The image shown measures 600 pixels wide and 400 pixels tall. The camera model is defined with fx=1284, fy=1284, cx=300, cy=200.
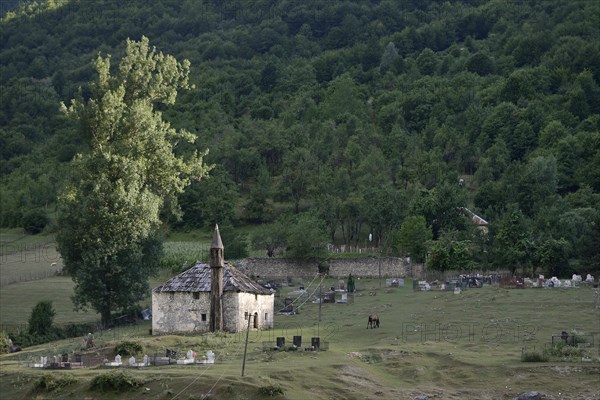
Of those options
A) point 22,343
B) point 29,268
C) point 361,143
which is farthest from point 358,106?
point 22,343

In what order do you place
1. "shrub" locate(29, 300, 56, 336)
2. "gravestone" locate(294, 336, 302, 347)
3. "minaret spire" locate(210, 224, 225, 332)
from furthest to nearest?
"shrub" locate(29, 300, 56, 336), "minaret spire" locate(210, 224, 225, 332), "gravestone" locate(294, 336, 302, 347)

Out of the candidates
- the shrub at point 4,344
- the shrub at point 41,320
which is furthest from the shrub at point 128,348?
the shrub at point 41,320

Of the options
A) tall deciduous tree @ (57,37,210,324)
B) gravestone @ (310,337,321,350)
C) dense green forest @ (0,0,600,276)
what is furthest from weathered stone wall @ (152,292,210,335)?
dense green forest @ (0,0,600,276)

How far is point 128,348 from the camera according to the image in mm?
60125

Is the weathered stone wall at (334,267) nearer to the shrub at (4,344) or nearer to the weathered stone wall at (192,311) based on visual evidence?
the weathered stone wall at (192,311)

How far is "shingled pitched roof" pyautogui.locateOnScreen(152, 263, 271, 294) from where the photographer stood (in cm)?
7144

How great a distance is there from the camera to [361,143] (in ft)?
472

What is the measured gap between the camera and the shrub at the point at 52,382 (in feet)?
174

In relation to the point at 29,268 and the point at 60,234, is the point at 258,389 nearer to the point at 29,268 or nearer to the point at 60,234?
the point at 60,234

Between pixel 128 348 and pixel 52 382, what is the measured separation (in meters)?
7.12

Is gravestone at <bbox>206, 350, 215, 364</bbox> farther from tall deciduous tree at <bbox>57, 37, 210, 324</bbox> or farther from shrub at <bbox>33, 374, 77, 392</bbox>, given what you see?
tall deciduous tree at <bbox>57, 37, 210, 324</bbox>

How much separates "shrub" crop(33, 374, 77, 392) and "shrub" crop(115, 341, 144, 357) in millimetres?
5910

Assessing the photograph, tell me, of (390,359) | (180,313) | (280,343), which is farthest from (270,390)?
(180,313)

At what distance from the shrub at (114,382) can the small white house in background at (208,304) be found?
1747 cm
